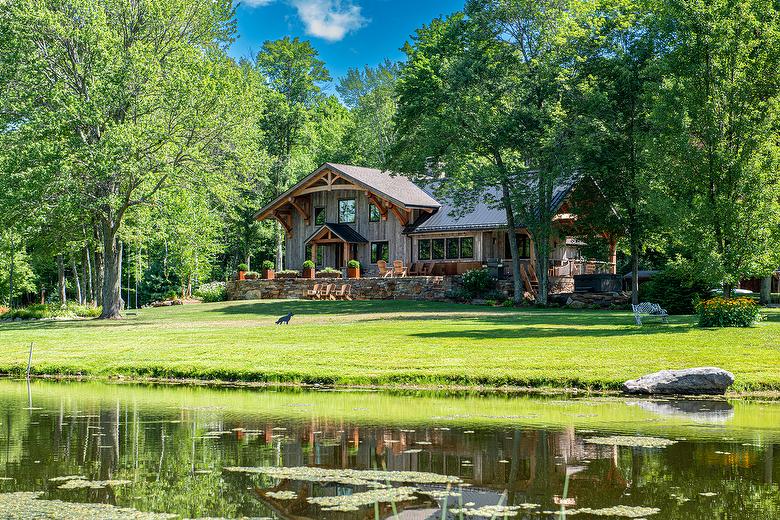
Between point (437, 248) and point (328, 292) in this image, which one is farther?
point (437, 248)

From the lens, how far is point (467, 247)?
52062 millimetres

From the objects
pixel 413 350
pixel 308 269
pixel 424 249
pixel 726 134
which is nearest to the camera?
pixel 413 350

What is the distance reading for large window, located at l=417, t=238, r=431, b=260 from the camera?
53719 millimetres

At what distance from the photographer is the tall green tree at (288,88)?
239 feet

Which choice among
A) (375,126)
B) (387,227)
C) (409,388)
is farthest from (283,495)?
(375,126)

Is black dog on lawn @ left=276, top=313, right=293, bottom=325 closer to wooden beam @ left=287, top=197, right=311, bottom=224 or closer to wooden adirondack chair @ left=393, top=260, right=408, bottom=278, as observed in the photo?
wooden adirondack chair @ left=393, top=260, right=408, bottom=278

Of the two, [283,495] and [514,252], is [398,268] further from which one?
[283,495]

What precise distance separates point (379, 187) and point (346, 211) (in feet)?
13.3

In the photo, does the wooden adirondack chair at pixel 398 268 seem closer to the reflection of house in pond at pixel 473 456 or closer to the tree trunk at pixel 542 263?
the tree trunk at pixel 542 263

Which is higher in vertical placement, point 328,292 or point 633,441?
point 328,292

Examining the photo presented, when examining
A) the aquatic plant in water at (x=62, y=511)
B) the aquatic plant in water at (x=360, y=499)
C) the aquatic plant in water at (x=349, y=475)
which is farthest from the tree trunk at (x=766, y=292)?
the aquatic plant in water at (x=62, y=511)

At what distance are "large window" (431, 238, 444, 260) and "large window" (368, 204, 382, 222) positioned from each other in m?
4.59

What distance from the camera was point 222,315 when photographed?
40.7 meters

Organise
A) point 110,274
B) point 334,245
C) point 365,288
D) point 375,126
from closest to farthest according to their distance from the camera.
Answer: point 110,274 → point 365,288 → point 334,245 → point 375,126
